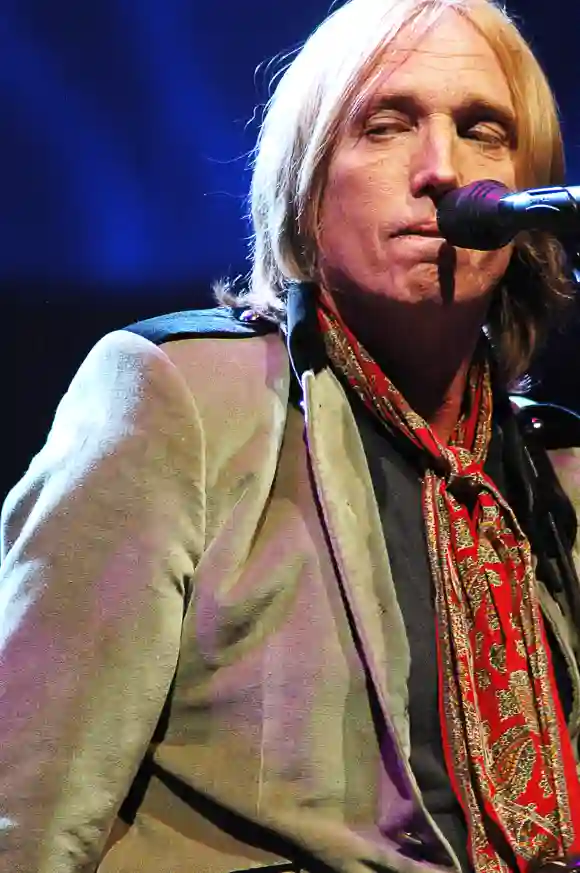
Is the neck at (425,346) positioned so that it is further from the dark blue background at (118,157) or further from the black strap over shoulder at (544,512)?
the dark blue background at (118,157)

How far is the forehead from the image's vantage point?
3.30 feet

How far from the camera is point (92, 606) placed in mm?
832

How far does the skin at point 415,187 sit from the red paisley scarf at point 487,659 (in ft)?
0.18

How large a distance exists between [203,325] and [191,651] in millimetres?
322

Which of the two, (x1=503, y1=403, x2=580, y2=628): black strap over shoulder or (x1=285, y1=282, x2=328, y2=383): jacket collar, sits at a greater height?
(x1=285, y1=282, x2=328, y2=383): jacket collar

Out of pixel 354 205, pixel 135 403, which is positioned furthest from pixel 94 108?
pixel 135 403

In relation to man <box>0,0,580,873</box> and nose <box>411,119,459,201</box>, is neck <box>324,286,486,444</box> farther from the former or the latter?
nose <box>411,119,459,201</box>

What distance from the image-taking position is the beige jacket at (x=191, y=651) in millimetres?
812

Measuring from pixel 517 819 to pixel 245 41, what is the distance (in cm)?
113

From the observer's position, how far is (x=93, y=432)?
2.94 feet

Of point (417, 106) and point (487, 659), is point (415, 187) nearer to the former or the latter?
point (417, 106)

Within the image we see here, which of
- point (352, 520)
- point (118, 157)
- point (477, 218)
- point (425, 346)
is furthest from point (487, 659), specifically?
point (118, 157)

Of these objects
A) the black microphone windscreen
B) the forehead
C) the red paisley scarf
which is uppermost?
the forehead

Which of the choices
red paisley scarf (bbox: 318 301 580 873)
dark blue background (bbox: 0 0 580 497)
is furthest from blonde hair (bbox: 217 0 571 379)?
dark blue background (bbox: 0 0 580 497)
